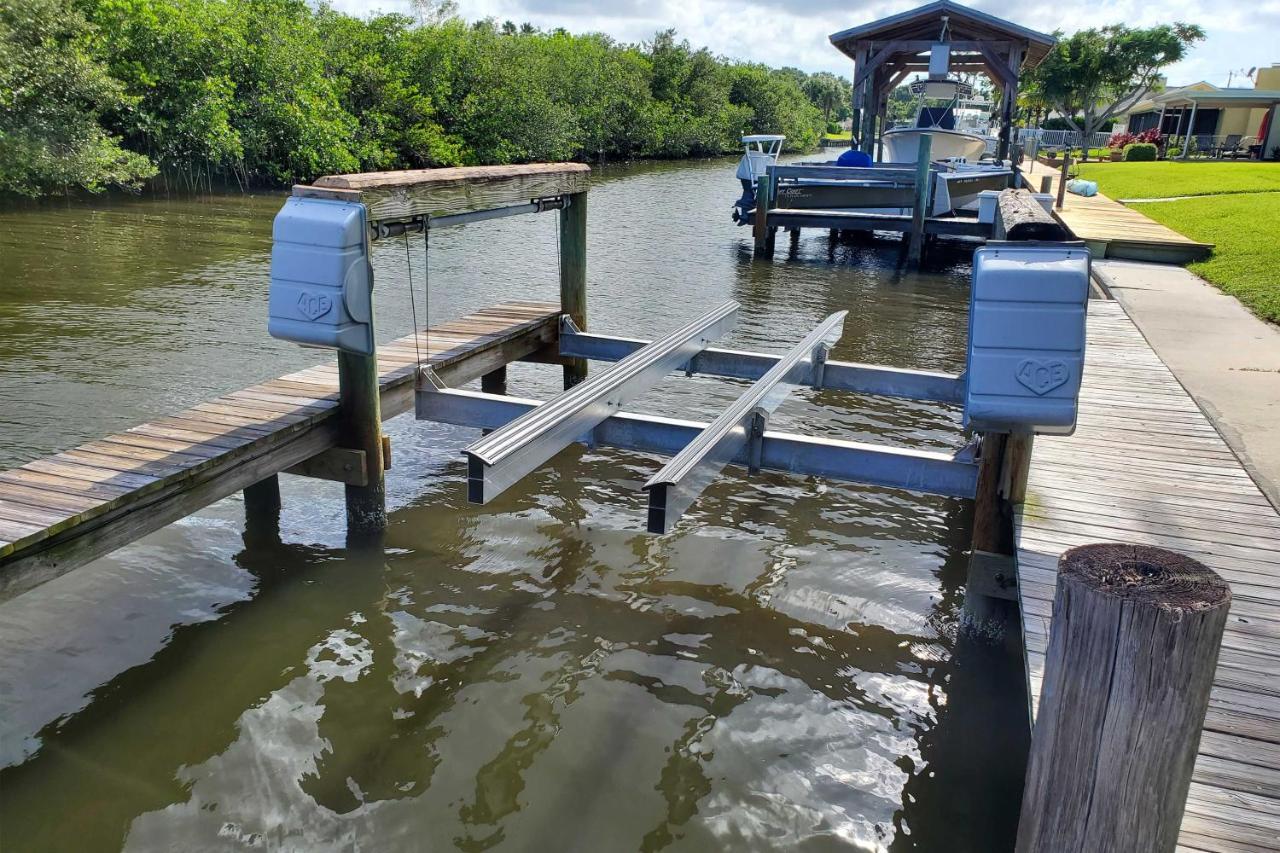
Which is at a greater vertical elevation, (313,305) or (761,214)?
(313,305)

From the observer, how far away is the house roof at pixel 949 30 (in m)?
21.1

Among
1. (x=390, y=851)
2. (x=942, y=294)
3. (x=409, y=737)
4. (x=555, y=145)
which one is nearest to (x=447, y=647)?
(x=409, y=737)

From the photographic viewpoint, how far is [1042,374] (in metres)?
3.87

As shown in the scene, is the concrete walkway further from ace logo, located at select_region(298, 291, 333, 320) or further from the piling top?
ace logo, located at select_region(298, 291, 333, 320)

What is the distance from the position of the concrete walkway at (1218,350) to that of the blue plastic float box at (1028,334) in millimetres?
2086

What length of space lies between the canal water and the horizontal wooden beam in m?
2.07

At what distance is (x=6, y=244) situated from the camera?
1612 centimetres

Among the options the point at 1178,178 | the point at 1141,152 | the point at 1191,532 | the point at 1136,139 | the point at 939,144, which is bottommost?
the point at 1191,532

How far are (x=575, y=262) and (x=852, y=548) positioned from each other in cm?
333

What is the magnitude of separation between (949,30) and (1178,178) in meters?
13.4

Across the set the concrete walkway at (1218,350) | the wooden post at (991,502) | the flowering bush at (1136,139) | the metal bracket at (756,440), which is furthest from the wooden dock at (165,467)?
the flowering bush at (1136,139)

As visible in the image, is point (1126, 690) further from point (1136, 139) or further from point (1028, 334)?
point (1136, 139)

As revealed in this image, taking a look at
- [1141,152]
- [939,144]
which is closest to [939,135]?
[939,144]

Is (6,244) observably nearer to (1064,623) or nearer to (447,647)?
(447,647)
